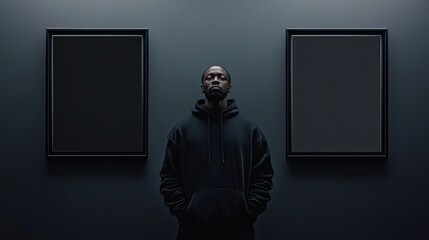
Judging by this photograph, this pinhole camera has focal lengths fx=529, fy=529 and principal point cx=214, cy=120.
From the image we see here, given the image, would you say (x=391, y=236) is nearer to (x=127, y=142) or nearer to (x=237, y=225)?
(x=237, y=225)

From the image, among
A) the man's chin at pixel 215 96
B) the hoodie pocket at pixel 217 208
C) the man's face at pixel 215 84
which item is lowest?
the hoodie pocket at pixel 217 208

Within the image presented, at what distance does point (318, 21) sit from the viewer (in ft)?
8.53

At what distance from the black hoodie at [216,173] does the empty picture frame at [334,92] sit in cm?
34

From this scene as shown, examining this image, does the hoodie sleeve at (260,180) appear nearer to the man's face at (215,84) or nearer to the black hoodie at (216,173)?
the black hoodie at (216,173)

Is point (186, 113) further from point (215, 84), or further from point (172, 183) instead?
point (172, 183)

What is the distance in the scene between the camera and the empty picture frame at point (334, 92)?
255 centimetres

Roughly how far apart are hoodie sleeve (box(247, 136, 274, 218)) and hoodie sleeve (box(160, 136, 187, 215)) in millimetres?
291

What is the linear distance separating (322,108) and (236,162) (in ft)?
1.87

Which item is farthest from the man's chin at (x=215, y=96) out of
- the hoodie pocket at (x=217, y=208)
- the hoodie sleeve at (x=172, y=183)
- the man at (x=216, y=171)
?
the hoodie pocket at (x=217, y=208)

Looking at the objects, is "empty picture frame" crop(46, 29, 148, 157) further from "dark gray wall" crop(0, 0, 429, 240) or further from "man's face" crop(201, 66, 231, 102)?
"man's face" crop(201, 66, 231, 102)

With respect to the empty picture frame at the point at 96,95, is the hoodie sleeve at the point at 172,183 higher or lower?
lower

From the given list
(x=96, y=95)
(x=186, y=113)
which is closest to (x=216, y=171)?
(x=186, y=113)

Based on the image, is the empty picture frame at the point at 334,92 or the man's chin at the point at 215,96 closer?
the man's chin at the point at 215,96

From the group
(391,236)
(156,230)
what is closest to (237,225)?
(156,230)
